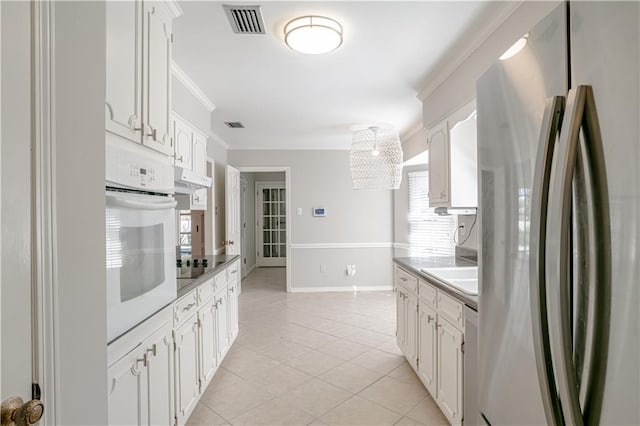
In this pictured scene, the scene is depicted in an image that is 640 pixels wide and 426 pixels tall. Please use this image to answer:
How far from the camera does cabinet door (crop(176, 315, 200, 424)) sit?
1.87 m

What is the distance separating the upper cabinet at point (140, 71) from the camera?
4.05 ft

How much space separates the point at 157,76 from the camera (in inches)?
63.7

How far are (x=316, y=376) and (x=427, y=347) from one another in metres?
1.00

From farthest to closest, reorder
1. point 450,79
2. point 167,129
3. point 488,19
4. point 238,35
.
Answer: point 450,79
point 238,35
point 488,19
point 167,129

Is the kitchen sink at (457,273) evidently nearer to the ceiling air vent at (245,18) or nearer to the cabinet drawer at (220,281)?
the cabinet drawer at (220,281)

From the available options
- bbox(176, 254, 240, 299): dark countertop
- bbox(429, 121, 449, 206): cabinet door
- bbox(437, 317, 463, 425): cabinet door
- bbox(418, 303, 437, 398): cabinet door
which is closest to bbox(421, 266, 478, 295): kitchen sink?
bbox(418, 303, 437, 398): cabinet door

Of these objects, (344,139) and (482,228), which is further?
(344,139)

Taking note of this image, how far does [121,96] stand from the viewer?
1.28 meters

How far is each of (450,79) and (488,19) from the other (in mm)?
667

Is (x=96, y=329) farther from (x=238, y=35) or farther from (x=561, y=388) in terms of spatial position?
(x=238, y=35)

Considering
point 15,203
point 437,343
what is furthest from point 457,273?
point 15,203

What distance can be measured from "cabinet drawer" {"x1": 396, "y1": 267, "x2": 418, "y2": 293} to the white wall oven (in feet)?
5.73

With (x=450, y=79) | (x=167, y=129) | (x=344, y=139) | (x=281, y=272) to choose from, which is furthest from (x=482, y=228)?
(x=281, y=272)

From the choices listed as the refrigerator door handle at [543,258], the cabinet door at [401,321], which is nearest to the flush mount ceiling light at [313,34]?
the refrigerator door handle at [543,258]
